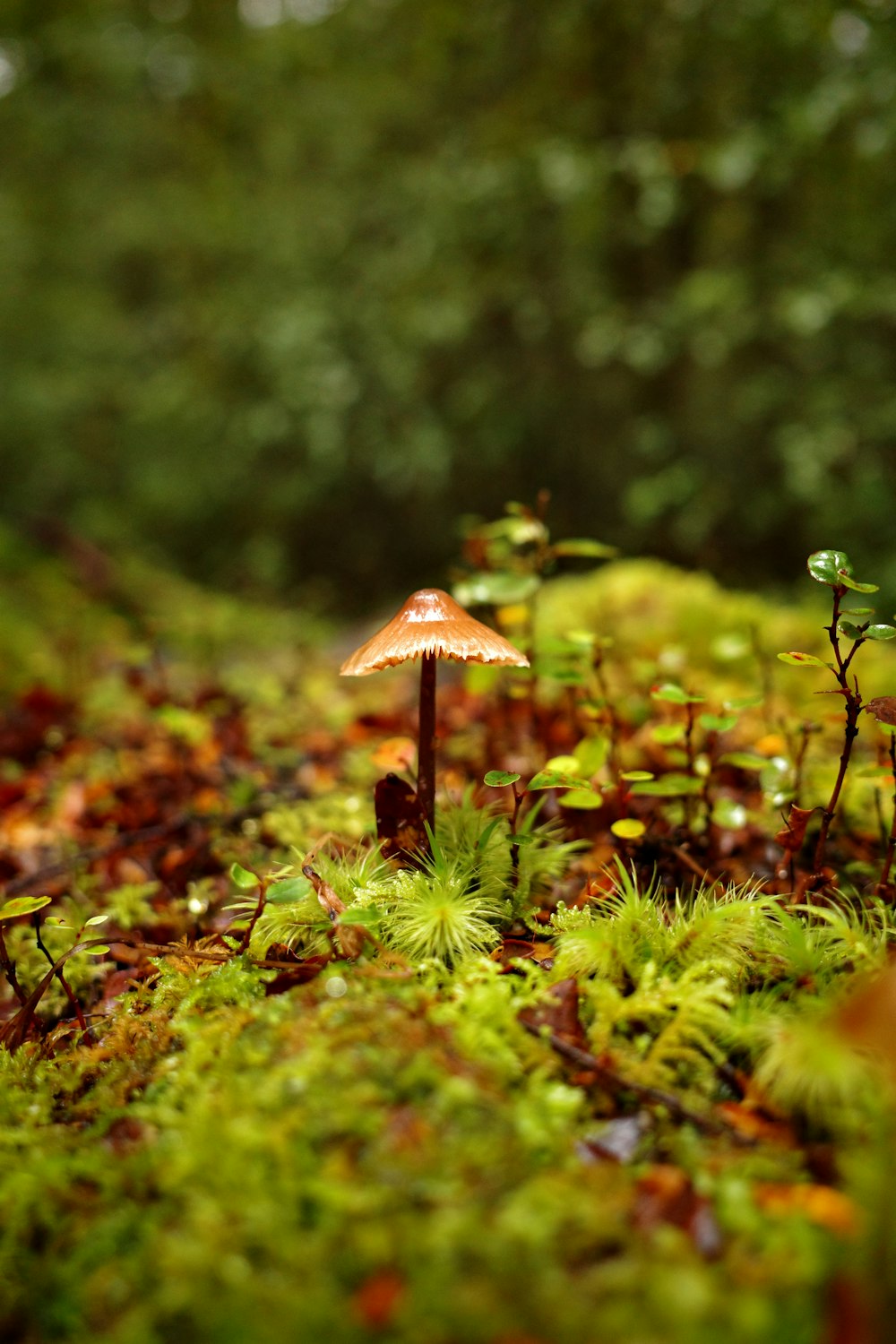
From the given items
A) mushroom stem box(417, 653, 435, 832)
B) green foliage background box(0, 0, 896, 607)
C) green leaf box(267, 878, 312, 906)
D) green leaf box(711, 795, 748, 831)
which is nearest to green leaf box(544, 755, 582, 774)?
mushroom stem box(417, 653, 435, 832)

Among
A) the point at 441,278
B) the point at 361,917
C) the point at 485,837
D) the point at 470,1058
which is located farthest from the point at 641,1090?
the point at 441,278

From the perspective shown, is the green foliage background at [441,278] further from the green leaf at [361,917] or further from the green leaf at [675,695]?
the green leaf at [361,917]

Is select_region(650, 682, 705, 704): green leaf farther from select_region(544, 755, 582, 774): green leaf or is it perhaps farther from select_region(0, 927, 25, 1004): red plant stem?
select_region(0, 927, 25, 1004): red plant stem

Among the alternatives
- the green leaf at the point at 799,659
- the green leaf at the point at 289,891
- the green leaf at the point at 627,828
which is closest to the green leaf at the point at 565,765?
the green leaf at the point at 627,828

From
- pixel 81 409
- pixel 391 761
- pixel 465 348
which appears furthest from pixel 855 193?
pixel 81 409

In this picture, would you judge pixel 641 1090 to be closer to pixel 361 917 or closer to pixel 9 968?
pixel 361 917

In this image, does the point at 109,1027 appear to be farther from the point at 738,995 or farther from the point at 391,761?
the point at 738,995
